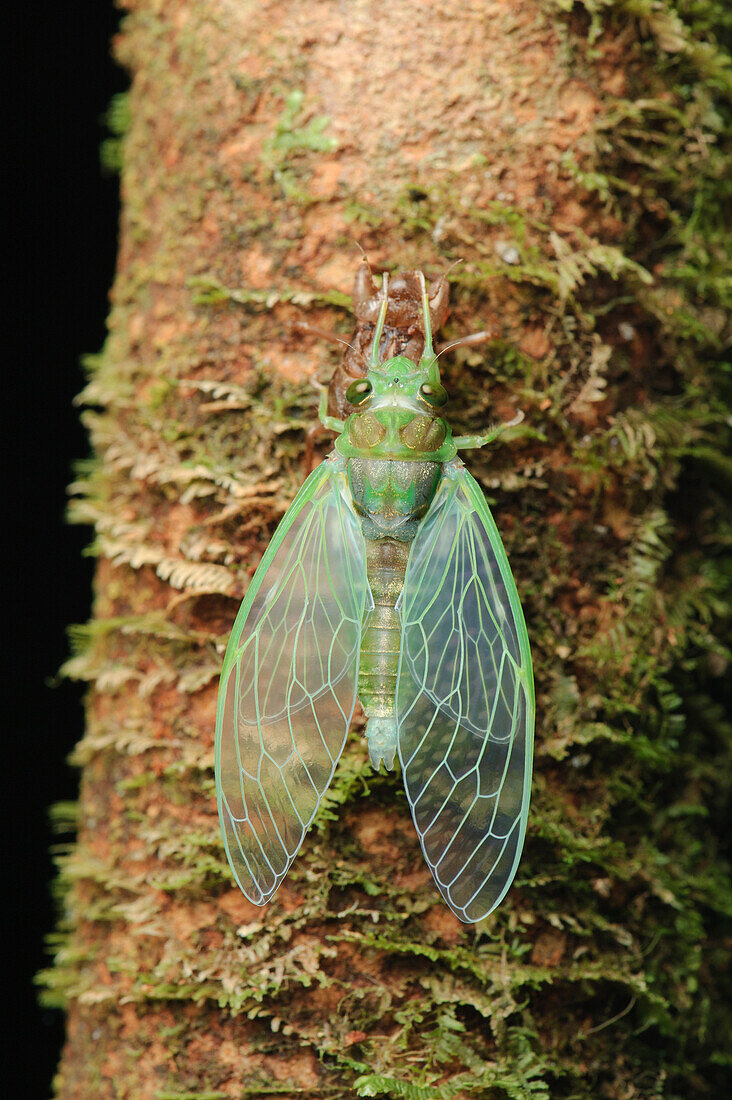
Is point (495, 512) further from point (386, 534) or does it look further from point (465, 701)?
point (465, 701)

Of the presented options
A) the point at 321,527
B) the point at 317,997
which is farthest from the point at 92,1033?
the point at 321,527

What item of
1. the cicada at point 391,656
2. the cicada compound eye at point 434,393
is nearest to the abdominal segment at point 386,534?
the cicada at point 391,656

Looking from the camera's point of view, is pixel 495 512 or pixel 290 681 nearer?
pixel 290 681

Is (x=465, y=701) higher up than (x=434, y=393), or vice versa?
(x=434, y=393)

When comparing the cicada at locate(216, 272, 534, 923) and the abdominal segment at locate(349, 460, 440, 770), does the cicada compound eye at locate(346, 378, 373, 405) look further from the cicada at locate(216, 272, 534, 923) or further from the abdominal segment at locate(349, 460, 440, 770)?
the abdominal segment at locate(349, 460, 440, 770)

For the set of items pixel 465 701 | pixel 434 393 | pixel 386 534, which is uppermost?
pixel 434 393

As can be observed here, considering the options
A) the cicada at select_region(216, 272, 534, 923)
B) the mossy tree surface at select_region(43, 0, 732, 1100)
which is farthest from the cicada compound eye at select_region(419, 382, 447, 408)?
the mossy tree surface at select_region(43, 0, 732, 1100)

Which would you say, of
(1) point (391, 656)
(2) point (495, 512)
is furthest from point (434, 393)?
(1) point (391, 656)
